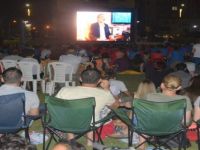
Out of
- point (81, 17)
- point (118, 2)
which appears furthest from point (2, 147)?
point (118, 2)

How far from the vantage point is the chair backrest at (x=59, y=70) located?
10.6 meters

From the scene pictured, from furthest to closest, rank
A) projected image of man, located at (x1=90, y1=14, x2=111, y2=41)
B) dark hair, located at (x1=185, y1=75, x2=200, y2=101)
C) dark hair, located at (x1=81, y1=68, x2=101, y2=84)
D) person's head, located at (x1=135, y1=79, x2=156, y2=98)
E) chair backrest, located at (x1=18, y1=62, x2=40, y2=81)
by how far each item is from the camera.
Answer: projected image of man, located at (x1=90, y1=14, x2=111, y2=41), chair backrest, located at (x1=18, y1=62, x2=40, y2=81), dark hair, located at (x1=185, y1=75, x2=200, y2=101), person's head, located at (x1=135, y1=79, x2=156, y2=98), dark hair, located at (x1=81, y1=68, x2=101, y2=84)

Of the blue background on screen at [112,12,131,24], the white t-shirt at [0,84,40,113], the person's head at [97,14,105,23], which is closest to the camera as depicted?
the white t-shirt at [0,84,40,113]

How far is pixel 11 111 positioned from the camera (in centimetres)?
524

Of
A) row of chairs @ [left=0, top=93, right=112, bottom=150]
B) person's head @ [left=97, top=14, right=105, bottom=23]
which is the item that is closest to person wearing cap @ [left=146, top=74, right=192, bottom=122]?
row of chairs @ [left=0, top=93, right=112, bottom=150]

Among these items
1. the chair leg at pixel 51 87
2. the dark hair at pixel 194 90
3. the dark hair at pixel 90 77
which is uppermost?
the dark hair at pixel 90 77

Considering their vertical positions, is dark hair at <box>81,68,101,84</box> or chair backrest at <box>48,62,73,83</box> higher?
dark hair at <box>81,68,101,84</box>

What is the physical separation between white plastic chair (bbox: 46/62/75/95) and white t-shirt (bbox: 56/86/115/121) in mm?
4790

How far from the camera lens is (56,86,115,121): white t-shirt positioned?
573 centimetres

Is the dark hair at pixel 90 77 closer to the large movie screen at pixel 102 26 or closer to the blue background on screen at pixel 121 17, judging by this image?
the large movie screen at pixel 102 26

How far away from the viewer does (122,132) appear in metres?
6.81

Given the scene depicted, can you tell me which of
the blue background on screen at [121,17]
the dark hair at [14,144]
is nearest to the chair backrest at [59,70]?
the dark hair at [14,144]

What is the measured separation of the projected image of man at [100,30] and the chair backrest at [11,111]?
17.8 metres

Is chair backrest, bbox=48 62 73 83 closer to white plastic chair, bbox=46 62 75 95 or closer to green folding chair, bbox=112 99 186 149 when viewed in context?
white plastic chair, bbox=46 62 75 95
